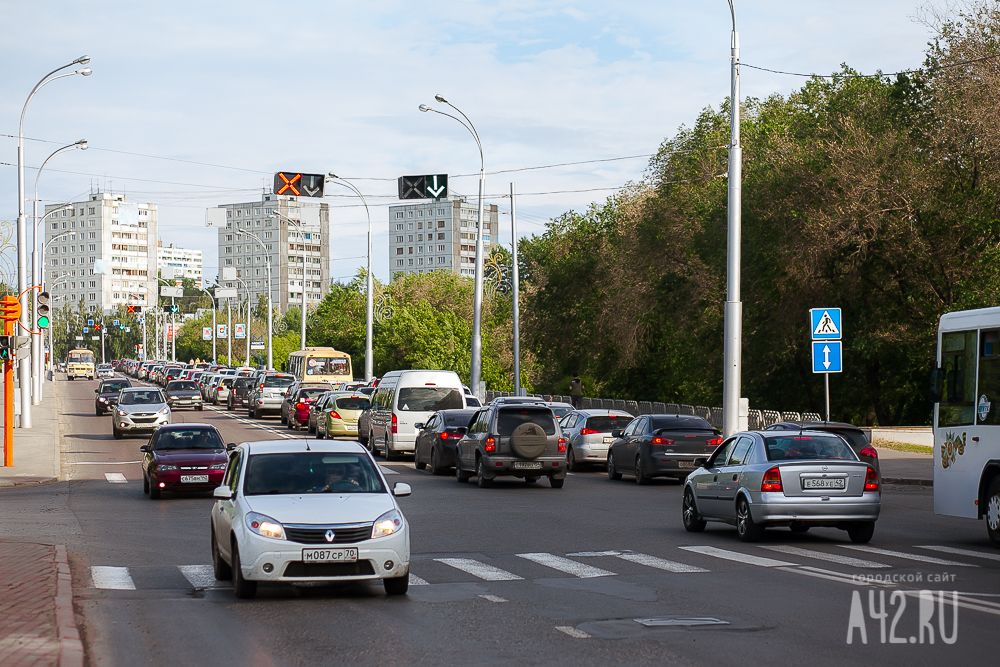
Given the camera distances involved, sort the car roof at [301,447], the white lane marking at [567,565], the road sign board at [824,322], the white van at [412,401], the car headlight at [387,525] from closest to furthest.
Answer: the car headlight at [387,525], the car roof at [301,447], the white lane marking at [567,565], the road sign board at [824,322], the white van at [412,401]

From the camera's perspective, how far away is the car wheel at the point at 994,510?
1750cm

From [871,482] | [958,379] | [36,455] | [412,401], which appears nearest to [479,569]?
[871,482]

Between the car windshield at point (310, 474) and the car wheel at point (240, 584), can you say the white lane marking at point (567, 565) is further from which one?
the car wheel at point (240, 584)

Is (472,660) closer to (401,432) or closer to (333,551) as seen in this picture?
(333,551)

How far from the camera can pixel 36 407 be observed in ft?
230

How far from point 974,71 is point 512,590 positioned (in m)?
29.5

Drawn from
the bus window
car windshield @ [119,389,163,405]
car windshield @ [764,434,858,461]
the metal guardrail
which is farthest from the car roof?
car windshield @ [119,389,163,405]

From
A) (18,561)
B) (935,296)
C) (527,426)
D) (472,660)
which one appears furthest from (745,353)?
(472,660)

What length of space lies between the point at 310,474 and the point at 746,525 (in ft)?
22.2

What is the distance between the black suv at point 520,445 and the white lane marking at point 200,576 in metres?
12.9

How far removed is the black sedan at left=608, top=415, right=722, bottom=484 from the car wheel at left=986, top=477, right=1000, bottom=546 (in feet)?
39.1

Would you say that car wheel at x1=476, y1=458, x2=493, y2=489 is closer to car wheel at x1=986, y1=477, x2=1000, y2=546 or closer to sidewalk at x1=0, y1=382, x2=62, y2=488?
sidewalk at x1=0, y1=382, x2=62, y2=488

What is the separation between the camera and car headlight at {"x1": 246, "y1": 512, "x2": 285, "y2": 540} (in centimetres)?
1252

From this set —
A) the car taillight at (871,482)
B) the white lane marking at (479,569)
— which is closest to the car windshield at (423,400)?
the car taillight at (871,482)
